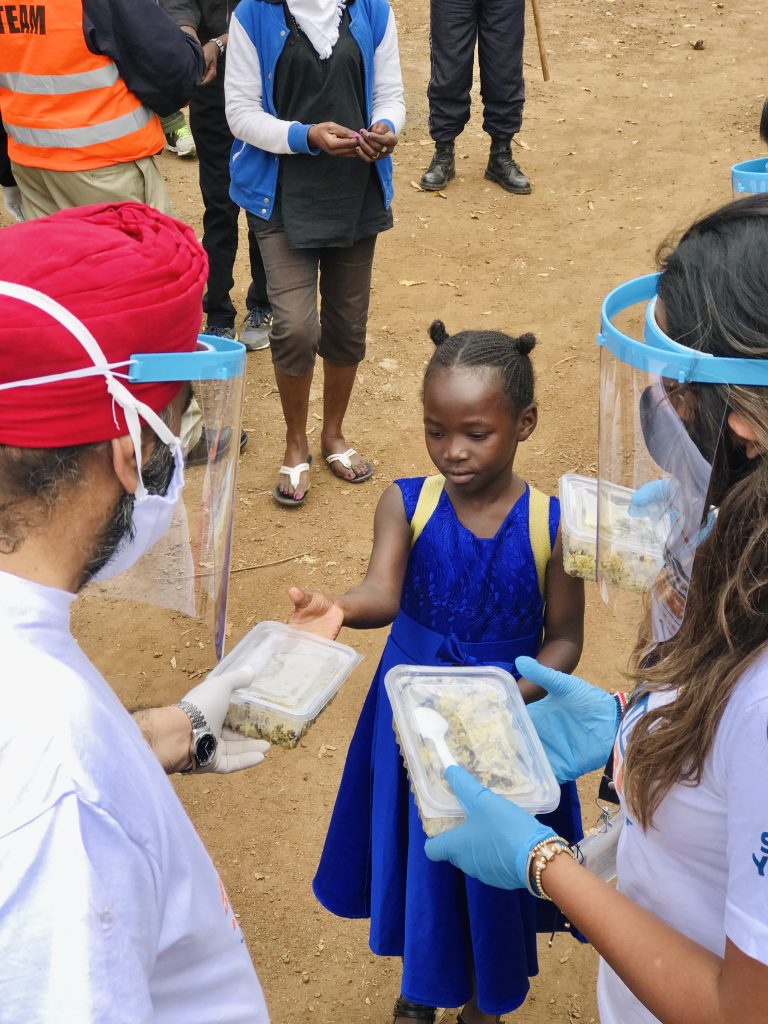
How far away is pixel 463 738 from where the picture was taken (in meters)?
2.03

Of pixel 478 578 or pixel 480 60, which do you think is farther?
pixel 480 60

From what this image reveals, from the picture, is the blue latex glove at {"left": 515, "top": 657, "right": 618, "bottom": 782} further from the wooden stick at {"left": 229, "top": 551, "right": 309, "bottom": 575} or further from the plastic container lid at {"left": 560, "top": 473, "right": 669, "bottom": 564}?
the wooden stick at {"left": 229, "top": 551, "right": 309, "bottom": 575}

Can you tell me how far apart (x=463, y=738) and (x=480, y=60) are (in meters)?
6.04

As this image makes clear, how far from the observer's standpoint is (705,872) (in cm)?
138

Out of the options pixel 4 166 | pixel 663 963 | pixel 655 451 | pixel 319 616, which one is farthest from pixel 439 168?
pixel 663 963

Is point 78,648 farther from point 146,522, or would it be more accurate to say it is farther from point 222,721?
point 222,721

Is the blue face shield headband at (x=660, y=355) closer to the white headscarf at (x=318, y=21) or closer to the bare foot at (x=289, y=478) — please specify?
the white headscarf at (x=318, y=21)

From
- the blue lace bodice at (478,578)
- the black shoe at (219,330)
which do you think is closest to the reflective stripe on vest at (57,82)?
the black shoe at (219,330)

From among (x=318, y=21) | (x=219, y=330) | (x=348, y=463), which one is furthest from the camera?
(x=219, y=330)

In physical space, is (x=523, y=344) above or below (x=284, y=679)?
above

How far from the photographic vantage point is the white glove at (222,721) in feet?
6.39

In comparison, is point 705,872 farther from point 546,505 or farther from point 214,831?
point 214,831

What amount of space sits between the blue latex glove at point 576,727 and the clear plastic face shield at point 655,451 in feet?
0.77

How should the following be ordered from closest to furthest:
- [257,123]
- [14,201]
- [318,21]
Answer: [318,21] → [257,123] → [14,201]
